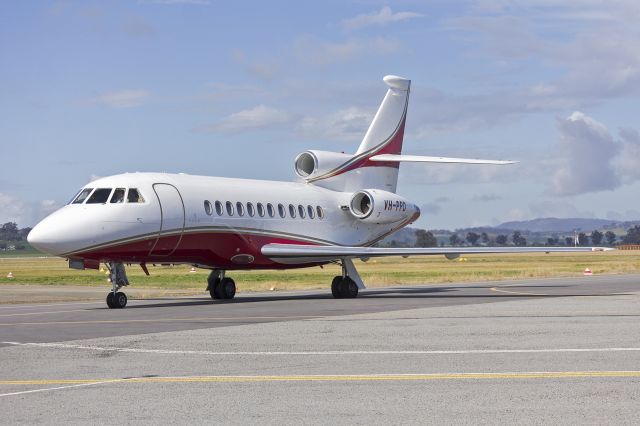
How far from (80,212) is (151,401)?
56.9 feet

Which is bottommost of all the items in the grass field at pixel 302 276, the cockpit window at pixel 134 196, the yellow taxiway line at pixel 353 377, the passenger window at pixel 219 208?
the yellow taxiway line at pixel 353 377

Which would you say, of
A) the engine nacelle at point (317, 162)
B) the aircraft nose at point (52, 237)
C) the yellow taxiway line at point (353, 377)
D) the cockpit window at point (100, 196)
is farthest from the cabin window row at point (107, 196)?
the yellow taxiway line at point (353, 377)

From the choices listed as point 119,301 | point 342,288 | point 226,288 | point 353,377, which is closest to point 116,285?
point 119,301

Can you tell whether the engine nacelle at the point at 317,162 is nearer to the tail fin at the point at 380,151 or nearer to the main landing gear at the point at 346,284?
the tail fin at the point at 380,151

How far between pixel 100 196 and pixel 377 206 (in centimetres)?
1174

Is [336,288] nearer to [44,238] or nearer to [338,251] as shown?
[338,251]

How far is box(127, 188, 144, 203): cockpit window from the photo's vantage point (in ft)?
91.2

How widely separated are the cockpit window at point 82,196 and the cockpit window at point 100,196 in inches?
7.5

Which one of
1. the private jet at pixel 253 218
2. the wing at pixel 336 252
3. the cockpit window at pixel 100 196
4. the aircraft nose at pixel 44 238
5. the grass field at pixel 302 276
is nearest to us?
the aircraft nose at pixel 44 238

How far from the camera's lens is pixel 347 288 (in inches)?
1281

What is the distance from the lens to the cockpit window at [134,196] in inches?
1095

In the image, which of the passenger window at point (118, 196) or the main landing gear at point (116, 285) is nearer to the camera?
the main landing gear at point (116, 285)

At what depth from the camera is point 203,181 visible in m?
31.0

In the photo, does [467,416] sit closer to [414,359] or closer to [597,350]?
[414,359]
